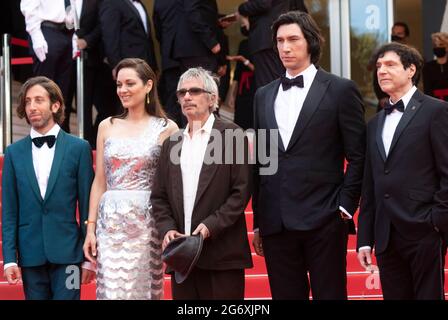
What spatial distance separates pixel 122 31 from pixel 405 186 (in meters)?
4.94

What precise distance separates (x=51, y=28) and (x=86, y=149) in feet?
13.9

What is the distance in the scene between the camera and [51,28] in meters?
9.86

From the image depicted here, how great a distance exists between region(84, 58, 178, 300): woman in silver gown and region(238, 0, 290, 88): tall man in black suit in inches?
129

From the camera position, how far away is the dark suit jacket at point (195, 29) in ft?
30.3

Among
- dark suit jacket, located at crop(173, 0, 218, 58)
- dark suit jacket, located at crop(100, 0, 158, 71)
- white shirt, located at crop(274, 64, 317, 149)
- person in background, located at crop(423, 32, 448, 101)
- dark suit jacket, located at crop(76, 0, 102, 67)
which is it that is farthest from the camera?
person in background, located at crop(423, 32, 448, 101)

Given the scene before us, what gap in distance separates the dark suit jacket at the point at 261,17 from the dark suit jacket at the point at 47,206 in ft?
11.8

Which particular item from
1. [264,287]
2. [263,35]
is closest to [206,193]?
[264,287]

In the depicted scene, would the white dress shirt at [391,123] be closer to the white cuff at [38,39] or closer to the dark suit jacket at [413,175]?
the dark suit jacket at [413,175]

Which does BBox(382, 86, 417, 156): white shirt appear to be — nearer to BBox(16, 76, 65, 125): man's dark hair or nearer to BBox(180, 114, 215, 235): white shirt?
BBox(180, 114, 215, 235): white shirt

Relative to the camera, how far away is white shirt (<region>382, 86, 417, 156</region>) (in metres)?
5.38

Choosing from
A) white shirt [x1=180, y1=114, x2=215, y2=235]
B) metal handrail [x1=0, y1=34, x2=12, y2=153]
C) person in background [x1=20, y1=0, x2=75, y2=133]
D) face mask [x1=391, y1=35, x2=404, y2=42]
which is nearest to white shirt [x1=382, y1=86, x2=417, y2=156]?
white shirt [x1=180, y1=114, x2=215, y2=235]

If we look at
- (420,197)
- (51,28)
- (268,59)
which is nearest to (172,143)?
(420,197)

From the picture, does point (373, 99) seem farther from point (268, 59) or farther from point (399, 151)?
point (399, 151)

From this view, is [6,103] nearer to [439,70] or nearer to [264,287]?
[264,287]
